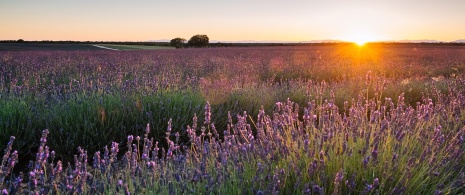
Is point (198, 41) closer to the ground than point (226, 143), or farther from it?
closer to the ground

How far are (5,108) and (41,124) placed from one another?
1.52 ft

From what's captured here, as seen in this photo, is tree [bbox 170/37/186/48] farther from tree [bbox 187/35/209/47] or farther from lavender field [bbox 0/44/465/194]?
lavender field [bbox 0/44/465/194]

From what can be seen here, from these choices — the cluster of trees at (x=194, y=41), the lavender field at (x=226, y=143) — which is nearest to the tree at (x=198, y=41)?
the cluster of trees at (x=194, y=41)

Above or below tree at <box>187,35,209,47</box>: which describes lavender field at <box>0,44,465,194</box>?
above

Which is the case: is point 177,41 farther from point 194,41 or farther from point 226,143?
point 226,143

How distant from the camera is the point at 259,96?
17.4ft

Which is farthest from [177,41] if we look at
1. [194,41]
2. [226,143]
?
[226,143]

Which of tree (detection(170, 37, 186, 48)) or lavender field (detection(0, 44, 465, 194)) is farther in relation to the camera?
tree (detection(170, 37, 186, 48))

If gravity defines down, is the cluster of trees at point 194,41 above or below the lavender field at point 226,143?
below

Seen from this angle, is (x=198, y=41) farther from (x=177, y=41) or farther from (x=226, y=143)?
(x=226, y=143)

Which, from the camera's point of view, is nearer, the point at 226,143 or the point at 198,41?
the point at 226,143

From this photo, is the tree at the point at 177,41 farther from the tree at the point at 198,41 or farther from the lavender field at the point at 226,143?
the lavender field at the point at 226,143

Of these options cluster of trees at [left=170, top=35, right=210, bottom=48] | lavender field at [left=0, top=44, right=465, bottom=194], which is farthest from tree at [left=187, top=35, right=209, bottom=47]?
lavender field at [left=0, top=44, right=465, bottom=194]

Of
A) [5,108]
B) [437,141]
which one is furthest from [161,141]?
[437,141]
